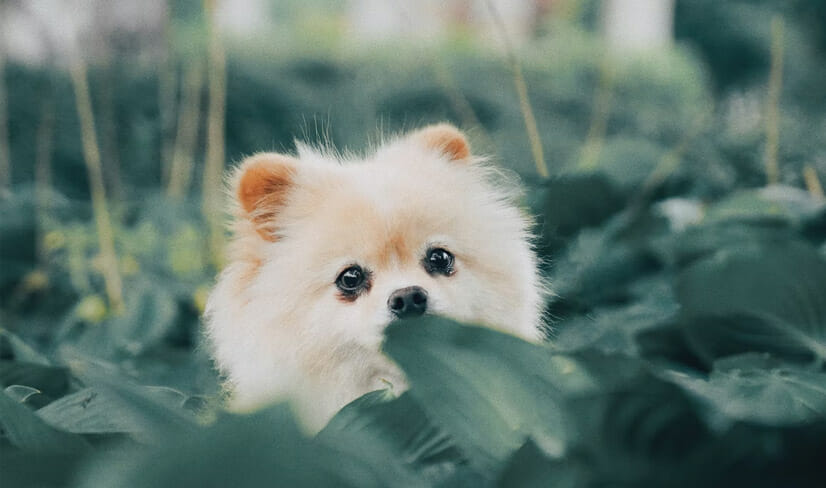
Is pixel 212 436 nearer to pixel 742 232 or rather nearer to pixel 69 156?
pixel 742 232

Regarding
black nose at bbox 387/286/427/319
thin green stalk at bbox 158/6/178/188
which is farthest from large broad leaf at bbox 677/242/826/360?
thin green stalk at bbox 158/6/178/188

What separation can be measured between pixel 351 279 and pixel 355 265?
0.02 metres

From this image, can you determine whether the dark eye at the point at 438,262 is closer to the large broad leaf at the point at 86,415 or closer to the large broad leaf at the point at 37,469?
the large broad leaf at the point at 86,415

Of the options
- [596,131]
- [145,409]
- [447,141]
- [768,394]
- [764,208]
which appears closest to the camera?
[145,409]

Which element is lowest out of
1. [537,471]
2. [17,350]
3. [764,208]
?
[17,350]

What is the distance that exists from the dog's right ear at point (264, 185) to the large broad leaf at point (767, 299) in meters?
0.58

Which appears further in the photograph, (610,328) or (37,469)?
(610,328)

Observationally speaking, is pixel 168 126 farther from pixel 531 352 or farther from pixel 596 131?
pixel 531 352

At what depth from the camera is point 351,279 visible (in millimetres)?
1124

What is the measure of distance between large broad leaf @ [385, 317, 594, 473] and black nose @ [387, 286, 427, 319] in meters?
0.55

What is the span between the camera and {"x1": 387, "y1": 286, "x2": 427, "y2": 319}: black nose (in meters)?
1.04

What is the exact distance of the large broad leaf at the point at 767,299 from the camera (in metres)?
0.87

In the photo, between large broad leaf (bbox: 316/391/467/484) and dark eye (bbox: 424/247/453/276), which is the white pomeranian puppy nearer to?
dark eye (bbox: 424/247/453/276)

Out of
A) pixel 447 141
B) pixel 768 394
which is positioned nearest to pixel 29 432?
pixel 768 394
